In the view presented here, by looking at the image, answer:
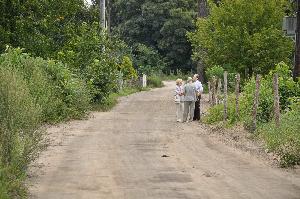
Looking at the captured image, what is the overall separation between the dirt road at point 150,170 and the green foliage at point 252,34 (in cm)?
1164

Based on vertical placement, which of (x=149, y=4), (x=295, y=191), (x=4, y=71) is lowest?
(x=295, y=191)

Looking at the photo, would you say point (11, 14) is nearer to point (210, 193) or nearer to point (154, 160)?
point (154, 160)

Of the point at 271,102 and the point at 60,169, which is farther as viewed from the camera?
the point at 271,102

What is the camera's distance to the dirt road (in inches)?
439

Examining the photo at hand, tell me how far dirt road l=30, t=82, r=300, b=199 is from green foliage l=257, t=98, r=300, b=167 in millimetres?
517

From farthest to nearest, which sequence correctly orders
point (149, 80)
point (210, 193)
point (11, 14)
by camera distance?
point (149, 80) < point (11, 14) < point (210, 193)

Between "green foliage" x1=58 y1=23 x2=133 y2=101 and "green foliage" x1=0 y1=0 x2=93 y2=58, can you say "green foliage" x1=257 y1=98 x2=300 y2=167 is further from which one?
"green foliage" x1=0 y1=0 x2=93 y2=58

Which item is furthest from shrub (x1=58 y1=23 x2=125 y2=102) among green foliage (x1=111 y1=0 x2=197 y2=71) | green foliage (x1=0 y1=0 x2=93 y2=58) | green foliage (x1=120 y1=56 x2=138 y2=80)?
green foliage (x1=111 y1=0 x2=197 y2=71)

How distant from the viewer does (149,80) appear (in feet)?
234

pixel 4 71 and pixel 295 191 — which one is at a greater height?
pixel 4 71

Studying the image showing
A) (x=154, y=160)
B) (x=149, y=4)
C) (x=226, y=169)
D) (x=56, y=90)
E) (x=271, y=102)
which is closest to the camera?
(x=226, y=169)

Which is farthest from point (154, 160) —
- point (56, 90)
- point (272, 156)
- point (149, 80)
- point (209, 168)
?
point (149, 80)

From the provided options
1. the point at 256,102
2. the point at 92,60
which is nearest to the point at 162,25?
the point at 92,60

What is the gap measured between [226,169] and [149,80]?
57.8 metres
